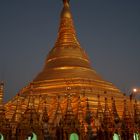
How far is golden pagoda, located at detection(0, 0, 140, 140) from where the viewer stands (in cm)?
2080

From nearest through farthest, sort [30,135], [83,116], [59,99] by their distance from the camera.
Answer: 1. [30,135]
2. [83,116]
3. [59,99]

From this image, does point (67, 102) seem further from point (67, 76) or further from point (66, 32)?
point (66, 32)

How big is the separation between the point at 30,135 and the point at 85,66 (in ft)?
52.8

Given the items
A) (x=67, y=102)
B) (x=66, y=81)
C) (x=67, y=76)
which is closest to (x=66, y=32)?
(x=67, y=76)

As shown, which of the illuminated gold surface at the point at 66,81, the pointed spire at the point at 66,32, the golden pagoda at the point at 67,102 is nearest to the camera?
the golden pagoda at the point at 67,102

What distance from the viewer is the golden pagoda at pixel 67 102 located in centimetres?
2080

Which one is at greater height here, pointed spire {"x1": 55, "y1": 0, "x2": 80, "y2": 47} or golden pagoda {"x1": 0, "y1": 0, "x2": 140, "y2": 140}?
pointed spire {"x1": 55, "y1": 0, "x2": 80, "y2": 47}

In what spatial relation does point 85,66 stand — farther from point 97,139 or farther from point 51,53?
point 97,139

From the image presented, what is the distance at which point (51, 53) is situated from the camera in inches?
1474

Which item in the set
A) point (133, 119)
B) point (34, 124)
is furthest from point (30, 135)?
point (133, 119)

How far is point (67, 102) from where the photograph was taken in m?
22.0

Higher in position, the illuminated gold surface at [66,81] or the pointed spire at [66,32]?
the pointed spire at [66,32]

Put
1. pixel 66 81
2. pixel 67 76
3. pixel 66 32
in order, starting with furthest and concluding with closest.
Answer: pixel 66 32, pixel 67 76, pixel 66 81

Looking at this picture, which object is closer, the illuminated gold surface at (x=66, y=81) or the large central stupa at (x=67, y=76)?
the illuminated gold surface at (x=66, y=81)
